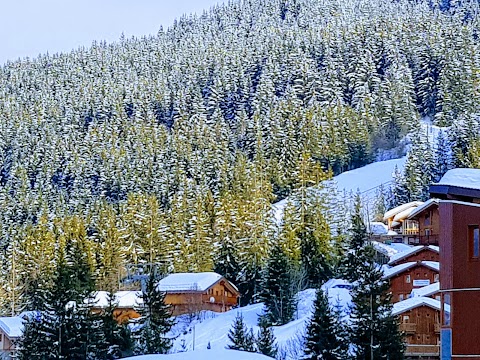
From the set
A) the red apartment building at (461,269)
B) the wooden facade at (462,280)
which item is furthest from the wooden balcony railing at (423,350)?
the wooden facade at (462,280)

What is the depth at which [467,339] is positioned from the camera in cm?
2250

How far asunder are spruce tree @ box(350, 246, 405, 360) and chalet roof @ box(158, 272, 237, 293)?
27.9m

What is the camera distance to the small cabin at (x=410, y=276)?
48938 millimetres

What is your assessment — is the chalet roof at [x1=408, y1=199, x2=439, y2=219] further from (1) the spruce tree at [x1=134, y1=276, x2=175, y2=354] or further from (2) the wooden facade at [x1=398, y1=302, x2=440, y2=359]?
(1) the spruce tree at [x1=134, y1=276, x2=175, y2=354]

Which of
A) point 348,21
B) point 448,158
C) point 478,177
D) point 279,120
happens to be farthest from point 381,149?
point 478,177

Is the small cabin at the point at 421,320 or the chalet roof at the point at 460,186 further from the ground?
the chalet roof at the point at 460,186

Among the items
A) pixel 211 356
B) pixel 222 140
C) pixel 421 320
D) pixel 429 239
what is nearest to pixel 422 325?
pixel 421 320

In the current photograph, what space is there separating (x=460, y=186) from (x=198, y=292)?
119 ft

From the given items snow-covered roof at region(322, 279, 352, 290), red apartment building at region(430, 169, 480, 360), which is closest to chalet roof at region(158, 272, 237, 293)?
snow-covered roof at region(322, 279, 352, 290)

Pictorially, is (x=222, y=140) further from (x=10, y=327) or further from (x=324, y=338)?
(x=324, y=338)

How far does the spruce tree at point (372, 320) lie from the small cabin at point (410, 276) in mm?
19062

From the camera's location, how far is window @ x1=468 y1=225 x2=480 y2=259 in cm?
2244

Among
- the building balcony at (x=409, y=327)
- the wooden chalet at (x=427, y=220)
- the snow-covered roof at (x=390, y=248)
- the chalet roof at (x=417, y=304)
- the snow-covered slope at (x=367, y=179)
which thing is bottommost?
the building balcony at (x=409, y=327)

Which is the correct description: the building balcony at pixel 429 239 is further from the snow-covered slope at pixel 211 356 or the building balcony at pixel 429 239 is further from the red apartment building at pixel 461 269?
the snow-covered slope at pixel 211 356
